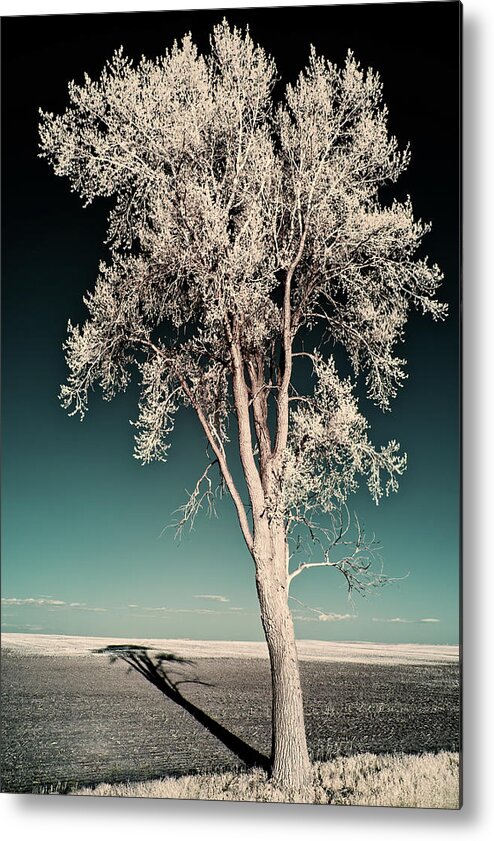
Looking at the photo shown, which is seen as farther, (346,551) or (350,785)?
(346,551)

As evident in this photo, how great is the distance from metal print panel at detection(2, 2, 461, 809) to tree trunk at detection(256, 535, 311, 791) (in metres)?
0.01

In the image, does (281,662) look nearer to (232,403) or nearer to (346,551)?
(346,551)

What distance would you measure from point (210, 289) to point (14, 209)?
1.39m

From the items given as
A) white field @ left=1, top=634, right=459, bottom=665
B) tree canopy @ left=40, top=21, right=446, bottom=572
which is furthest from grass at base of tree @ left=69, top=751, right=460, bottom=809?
tree canopy @ left=40, top=21, right=446, bottom=572

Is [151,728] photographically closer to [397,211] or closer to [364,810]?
[364,810]

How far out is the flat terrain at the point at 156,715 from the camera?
19.8 ft

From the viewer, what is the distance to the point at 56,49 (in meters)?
6.47

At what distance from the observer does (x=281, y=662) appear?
6.12 meters

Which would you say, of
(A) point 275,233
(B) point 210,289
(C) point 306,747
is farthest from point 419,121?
(C) point 306,747

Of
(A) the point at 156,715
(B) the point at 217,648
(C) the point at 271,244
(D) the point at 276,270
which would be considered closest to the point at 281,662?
(B) the point at 217,648

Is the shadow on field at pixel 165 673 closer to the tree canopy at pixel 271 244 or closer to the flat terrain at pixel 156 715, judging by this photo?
the flat terrain at pixel 156 715

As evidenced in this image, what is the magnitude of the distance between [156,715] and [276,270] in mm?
2683

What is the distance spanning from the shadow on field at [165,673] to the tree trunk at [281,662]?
1.00ft

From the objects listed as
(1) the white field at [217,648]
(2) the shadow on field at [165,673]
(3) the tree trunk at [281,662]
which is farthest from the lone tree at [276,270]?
(2) the shadow on field at [165,673]
